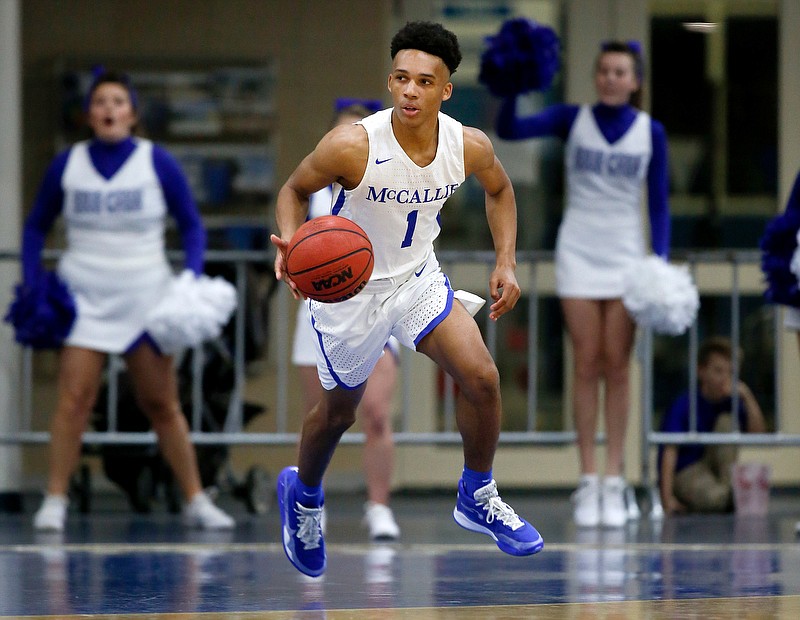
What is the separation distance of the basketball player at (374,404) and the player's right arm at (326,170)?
2.04m

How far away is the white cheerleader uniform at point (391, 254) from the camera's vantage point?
16.8 ft

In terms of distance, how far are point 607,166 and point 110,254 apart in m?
2.54

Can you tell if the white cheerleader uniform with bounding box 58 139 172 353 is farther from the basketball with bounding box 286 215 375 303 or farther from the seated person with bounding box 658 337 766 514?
the seated person with bounding box 658 337 766 514

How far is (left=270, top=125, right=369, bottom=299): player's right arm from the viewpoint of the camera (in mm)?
5059

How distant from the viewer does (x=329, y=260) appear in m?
4.69

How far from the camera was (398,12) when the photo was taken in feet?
33.2

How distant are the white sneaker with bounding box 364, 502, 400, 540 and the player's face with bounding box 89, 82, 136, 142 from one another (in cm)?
222

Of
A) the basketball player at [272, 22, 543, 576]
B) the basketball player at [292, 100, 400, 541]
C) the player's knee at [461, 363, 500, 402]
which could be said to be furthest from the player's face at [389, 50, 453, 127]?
the basketball player at [292, 100, 400, 541]

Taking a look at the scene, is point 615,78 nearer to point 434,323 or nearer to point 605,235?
point 605,235

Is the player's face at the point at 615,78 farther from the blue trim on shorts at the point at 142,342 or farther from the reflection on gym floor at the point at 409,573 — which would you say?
the blue trim on shorts at the point at 142,342

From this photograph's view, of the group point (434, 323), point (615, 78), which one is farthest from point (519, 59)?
point (434, 323)

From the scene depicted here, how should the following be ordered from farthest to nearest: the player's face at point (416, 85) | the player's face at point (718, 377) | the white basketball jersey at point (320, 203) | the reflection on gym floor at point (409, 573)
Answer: the player's face at point (718, 377), the white basketball jersey at point (320, 203), the player's face at point (416, 85), the reflection on gym floor at point (409, 573)

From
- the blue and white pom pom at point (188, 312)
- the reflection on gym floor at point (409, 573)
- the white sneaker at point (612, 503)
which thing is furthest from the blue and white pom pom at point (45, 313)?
the white sneaker at point (612, 503)

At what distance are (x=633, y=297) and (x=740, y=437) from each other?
4.21ft
